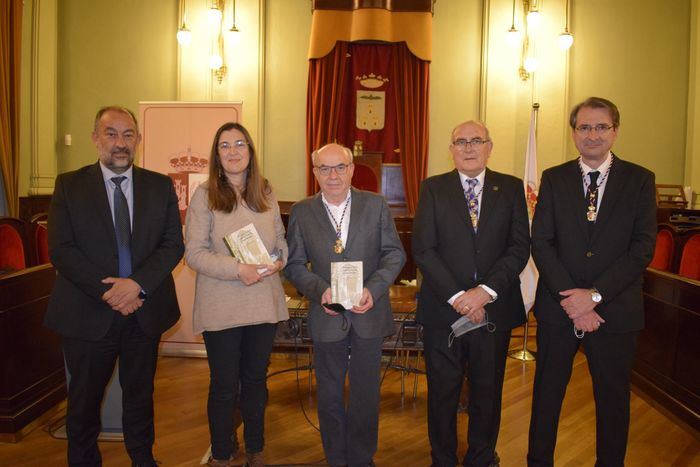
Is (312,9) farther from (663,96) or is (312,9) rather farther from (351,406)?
(351,406)

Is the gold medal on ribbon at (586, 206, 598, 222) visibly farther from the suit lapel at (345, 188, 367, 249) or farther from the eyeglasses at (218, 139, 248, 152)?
the eyeglasses at (218, 139, 248, 152)

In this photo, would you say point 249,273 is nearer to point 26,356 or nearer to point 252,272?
point 252,272

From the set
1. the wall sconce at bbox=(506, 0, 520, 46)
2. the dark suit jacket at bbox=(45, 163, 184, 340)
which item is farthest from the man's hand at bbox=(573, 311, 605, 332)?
the wall sconce at bbox=(506, 0, 520, 46)

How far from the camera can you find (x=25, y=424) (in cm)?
320

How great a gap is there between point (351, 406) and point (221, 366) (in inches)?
24.5

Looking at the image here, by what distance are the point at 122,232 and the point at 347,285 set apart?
1015 mm

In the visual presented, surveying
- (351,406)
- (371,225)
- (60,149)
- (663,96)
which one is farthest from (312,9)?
(351,406)

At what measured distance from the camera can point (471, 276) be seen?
2500mm

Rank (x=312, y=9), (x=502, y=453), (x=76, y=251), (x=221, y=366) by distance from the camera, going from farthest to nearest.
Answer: (x=312, y=9) < (x=502, y=453) < (x=221, y=366) < (x=76, y=251)

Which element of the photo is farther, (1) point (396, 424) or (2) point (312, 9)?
(2) point (312, 9)

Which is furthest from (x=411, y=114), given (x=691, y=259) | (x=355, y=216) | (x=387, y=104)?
(x=355, y=216)

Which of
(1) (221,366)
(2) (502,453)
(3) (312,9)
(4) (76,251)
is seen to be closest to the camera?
(4) (76,251)

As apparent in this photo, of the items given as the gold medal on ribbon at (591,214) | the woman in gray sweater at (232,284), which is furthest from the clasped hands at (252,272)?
the gold medal on ribbon at (591,214)

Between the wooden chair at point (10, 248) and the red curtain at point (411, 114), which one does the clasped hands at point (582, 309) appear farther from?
the red curtain at point (411, 114)
